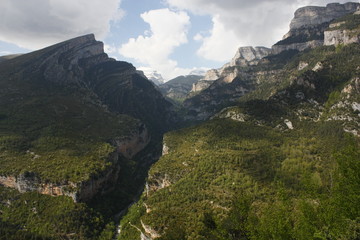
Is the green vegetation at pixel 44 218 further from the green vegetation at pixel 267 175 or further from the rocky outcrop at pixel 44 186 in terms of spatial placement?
the green vegetation at pixel 267 175

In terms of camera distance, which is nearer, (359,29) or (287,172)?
(287,172)

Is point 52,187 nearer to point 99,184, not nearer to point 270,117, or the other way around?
point 99,184

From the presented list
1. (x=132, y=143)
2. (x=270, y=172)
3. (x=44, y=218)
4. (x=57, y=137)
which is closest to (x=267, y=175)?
(x=270, y=172)

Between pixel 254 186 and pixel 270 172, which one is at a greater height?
pixel 270 172

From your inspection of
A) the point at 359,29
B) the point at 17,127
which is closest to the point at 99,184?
the point at 17,127

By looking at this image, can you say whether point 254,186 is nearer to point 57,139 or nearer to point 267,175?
point 267,175
